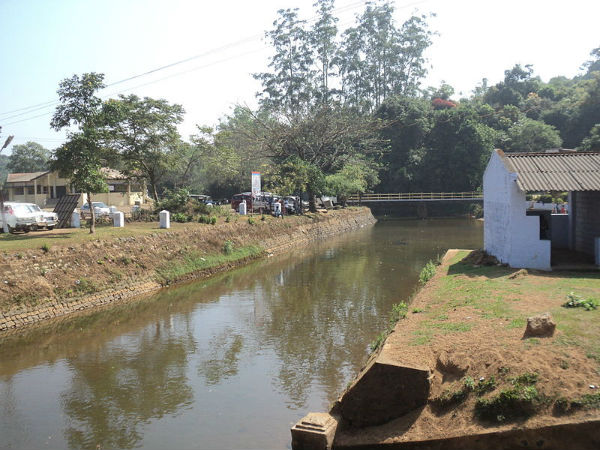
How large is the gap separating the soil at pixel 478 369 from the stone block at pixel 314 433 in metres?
0.23

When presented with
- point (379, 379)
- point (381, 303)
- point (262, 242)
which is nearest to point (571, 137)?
point (262, 242)

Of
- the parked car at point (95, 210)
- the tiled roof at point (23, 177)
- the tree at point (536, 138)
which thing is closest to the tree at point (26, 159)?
the tiled roof at point (23, 177)

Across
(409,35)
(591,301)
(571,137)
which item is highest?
(409,35)

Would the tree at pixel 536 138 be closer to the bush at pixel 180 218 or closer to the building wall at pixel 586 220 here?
the building wall at pixel 586 220

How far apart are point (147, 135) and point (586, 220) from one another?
24.7 meters

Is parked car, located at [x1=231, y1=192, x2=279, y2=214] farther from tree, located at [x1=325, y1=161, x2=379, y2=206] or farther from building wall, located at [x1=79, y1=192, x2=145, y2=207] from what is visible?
building wall, located at [x1=79, y1=192, x2=145, y2=207]

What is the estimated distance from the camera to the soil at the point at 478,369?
7.32 m

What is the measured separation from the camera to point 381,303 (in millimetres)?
17969

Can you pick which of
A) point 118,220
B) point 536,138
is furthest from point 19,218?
point 536,138

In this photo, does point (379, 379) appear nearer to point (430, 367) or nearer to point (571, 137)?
point (430, 367)

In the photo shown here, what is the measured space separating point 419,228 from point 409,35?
41.7m

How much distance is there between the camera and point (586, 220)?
19016 mm

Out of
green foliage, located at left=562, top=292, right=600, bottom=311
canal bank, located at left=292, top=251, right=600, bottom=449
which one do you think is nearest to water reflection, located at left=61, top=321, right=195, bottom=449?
canal bank, located at left=292, top=251, right=600, bottom=449

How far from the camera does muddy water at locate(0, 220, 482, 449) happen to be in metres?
9.27
